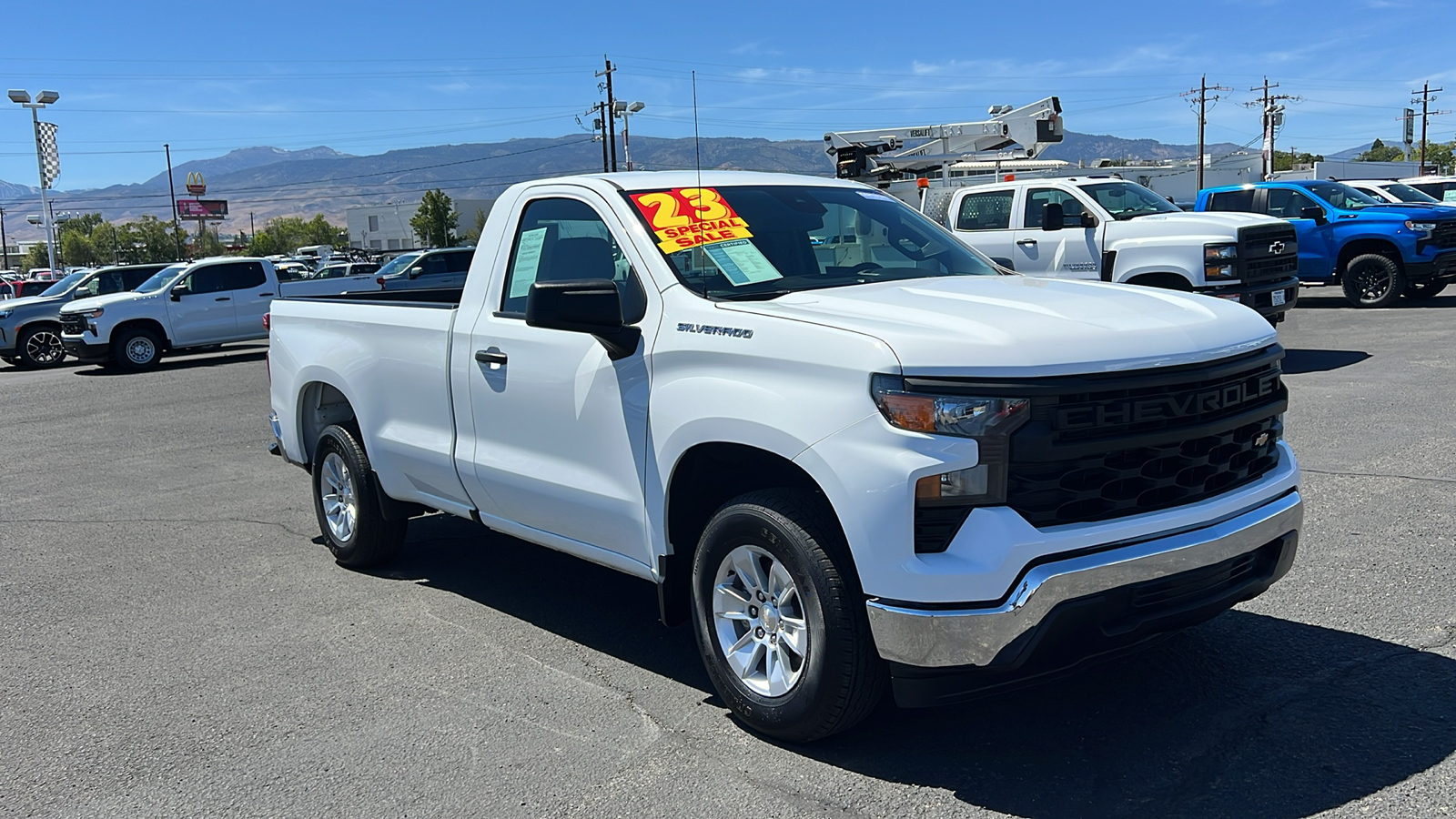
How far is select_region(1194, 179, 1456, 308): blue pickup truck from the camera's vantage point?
57.6ft

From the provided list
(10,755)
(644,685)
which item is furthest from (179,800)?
(644,685)

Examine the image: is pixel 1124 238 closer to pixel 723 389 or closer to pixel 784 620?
pixel 723 389

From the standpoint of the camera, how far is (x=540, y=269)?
16.5 feet

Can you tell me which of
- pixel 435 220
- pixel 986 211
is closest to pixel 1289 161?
pixel 435 220

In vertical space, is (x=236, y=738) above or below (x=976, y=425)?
below

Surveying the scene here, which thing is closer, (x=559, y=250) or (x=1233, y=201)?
(x=559, y=250)

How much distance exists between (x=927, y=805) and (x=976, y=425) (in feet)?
3.67

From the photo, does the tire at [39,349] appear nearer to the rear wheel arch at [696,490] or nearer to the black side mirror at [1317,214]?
the rear wheel arch at [696,490]

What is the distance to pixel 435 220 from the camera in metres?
112

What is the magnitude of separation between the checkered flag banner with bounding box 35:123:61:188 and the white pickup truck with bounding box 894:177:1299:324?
1605 inches

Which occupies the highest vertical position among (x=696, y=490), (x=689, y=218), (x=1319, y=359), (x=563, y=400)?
(x=689, y=218)

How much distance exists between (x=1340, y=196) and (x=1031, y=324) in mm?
17482

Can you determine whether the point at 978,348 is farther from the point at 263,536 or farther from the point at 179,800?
the point at 263,536

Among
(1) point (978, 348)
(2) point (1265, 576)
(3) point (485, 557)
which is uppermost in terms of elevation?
(1) point (978, 348)
